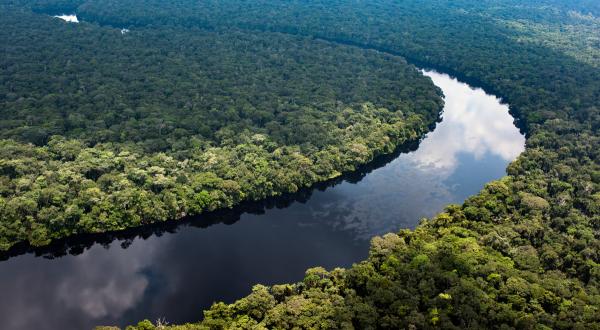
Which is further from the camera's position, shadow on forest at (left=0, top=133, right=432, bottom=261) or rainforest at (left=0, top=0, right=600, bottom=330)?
shadow on forest at (left=0, top=133, right=432, bottom=261)

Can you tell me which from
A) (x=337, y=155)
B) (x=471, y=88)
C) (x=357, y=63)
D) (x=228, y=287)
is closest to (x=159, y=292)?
(x=228, y=287)

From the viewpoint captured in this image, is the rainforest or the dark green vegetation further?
the dark green vegetation

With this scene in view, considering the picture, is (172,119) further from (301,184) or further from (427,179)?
(427,179)

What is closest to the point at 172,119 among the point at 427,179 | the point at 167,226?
the point at 167,226

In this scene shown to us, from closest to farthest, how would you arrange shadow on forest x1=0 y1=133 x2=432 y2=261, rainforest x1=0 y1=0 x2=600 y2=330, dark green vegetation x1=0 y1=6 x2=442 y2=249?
1. rainforest x1=0 y1=0 x2=600 y2=330
2. shadow on forest x1=0 y1=133 x2=432 y2=261
3. dark green vegetation x1=0 y1=6 x2=442 y2=249

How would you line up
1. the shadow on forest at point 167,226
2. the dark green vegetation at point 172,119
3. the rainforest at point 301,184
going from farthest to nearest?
the dark green vegetation at point 172,119
the shadow on forest at point 167,226
the rainforest at point 301,184

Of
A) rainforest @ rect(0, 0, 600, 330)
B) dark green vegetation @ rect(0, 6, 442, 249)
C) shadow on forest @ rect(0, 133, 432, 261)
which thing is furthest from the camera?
dark green vegetation @ rect(0, 6, 442, 249)
